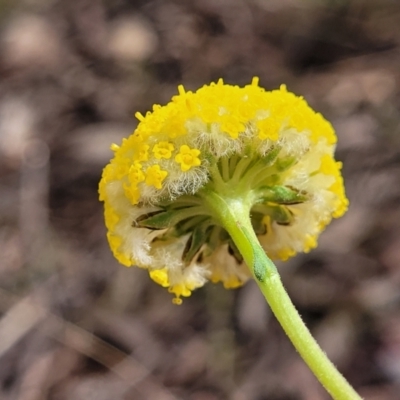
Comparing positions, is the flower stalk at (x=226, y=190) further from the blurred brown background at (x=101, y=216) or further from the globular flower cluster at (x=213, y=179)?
the blurred brown background at (x=101, y=216)

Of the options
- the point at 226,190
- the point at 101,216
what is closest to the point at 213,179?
the point at 226,190

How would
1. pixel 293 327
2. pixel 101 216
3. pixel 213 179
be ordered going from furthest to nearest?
1. pixel 101 216
2. pixel 213 179
3. pixel 293 327

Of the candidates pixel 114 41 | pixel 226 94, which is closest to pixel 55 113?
pixel 114 41

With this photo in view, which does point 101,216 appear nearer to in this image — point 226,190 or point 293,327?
point 226,190

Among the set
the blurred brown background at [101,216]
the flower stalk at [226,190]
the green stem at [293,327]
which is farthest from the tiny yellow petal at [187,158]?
the blurred brown background at [101,216]

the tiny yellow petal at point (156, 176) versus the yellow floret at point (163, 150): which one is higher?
the yellow floret at point (163, 150)

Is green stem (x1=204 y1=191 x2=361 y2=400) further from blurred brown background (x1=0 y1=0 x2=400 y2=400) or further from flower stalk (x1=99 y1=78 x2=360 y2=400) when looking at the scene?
blurred brown background (x1=0 y1=0 x2=400 y2=400)

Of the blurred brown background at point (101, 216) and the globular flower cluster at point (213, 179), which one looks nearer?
the globular flower cluster at point (213, 179)
